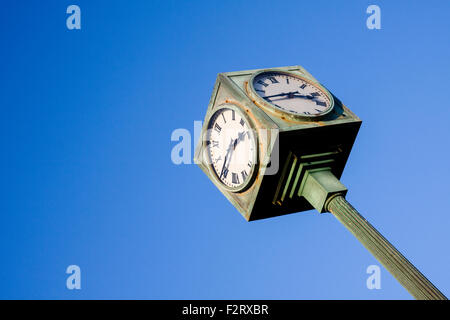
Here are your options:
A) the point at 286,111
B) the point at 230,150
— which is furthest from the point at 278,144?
the point at 230,150

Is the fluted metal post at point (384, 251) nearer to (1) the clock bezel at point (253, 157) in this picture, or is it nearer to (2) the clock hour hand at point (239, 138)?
(1) the clock bezel at point (253, 157)

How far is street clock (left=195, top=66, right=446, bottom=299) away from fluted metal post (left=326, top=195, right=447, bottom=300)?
0.04 metres

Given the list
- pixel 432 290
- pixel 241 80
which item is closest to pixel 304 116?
pixel 241 80

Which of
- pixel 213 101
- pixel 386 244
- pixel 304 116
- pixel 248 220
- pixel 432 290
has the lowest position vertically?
pixel 432 290

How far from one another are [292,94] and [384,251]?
7.98 m

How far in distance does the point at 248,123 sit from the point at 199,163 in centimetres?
412

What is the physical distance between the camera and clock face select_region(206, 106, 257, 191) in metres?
25.8

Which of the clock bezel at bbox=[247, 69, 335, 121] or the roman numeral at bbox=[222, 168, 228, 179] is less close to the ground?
the clock bezel at bbox=[247, 69, 335, 121]

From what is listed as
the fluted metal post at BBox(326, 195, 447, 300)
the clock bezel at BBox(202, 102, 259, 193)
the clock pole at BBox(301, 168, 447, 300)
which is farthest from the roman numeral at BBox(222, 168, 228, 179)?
the fluted metal post at BBox(326, 195, 447, 300)

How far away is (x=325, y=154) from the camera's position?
1031 inches

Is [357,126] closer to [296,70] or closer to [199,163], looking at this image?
[296,70]

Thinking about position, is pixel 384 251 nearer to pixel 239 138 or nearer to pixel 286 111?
pixel 286 111

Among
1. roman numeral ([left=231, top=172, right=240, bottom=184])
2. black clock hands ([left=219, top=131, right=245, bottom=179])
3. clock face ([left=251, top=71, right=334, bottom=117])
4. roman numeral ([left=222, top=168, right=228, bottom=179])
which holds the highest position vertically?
clock face ([left=251, top=71, right=334, bottom=117])

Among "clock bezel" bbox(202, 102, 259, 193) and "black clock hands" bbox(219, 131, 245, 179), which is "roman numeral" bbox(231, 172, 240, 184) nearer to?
"clock bezel" bbox(202, 102, 259, 193)
